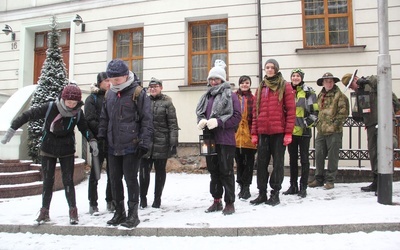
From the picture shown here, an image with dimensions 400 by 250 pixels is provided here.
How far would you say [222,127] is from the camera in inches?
174

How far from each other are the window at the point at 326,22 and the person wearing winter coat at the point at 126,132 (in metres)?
6.63

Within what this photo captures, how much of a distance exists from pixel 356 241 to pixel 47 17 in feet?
39.2

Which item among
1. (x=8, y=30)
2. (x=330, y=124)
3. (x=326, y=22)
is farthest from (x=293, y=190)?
(x=8, y=30)

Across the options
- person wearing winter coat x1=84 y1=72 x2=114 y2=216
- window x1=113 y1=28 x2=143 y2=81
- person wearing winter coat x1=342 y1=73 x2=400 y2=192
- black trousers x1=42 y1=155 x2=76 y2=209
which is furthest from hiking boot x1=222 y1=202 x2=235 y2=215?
window x1=113 y1=28 x2=143 y2=81

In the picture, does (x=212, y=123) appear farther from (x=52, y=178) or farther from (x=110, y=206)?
(x=52, y=178)

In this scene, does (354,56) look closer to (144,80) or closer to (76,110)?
(144,80)

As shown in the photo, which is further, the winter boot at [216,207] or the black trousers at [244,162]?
the black trousers at [244,162]

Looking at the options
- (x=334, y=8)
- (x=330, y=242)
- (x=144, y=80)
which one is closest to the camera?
(x=330, y=242)

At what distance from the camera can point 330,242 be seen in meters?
3.55

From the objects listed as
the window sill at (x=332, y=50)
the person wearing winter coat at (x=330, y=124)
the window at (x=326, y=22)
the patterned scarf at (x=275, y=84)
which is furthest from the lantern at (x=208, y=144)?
the window at (x=326, y=22)

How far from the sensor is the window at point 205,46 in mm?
10180

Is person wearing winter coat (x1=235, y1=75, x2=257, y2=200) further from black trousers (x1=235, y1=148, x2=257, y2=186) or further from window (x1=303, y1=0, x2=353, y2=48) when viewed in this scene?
window (x1=303, y1=0, x2=353, y2=48)

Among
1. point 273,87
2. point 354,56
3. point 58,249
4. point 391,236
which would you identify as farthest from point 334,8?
point 58,249

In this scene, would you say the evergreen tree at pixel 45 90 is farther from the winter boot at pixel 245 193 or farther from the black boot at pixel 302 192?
the black boot at pixel 302 192
